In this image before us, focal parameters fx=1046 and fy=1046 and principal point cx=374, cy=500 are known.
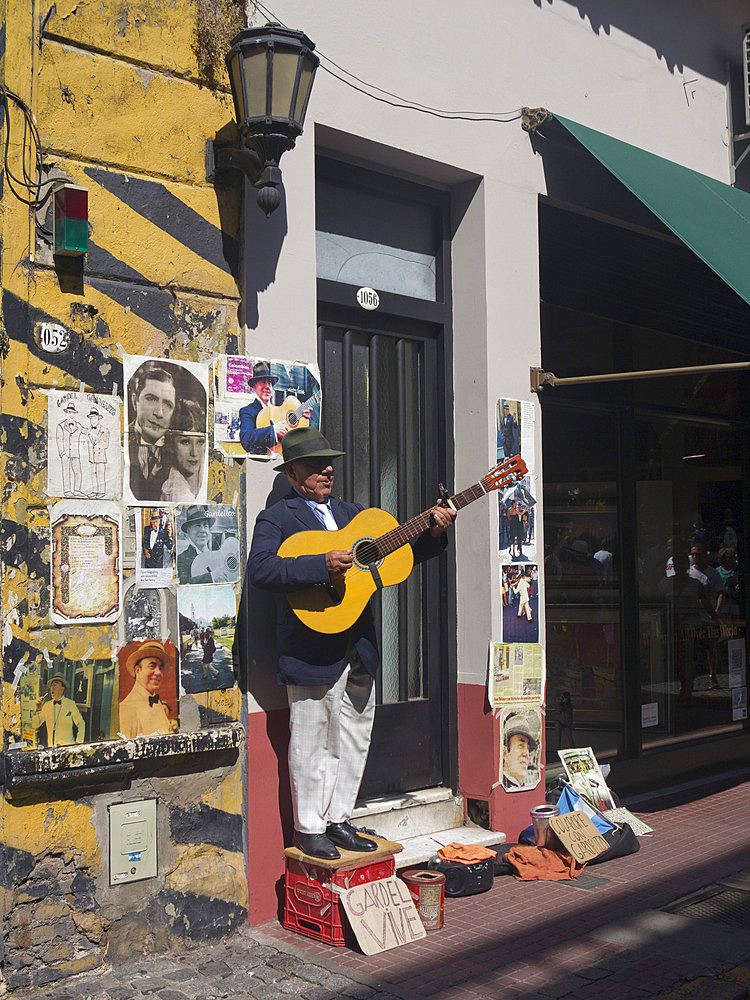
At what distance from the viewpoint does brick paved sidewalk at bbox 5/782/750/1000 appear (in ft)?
13.8

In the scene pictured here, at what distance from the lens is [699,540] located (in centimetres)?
890

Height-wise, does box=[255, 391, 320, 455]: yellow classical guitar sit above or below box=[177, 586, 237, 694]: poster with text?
above

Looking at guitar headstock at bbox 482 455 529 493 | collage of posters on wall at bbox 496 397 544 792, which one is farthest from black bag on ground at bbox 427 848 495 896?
guitar headstock at bbox 482 455 529 493

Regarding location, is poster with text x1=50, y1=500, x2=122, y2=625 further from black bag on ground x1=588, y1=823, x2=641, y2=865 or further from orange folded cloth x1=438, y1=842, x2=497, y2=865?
black bag on ground x1=588, y1=823, x2=641, y2=865

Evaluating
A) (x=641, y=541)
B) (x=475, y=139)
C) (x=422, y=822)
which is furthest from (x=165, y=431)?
(x=641, y=541)

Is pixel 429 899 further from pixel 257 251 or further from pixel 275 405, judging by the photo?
pixel 257 251

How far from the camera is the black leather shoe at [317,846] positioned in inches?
186

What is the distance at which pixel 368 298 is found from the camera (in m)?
5.90

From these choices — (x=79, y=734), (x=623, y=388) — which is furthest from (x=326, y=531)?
(x=623, y=388)

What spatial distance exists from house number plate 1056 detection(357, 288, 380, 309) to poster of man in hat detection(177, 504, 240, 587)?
5.17 ft

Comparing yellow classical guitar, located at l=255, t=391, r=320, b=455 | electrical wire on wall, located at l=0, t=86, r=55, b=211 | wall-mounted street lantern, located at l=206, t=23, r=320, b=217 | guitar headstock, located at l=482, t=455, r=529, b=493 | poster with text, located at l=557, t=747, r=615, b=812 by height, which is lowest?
poster with text, located at l=557, t=747, r=615, b=812

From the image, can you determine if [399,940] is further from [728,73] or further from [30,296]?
[728,73]

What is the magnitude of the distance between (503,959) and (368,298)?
3464 millimetres

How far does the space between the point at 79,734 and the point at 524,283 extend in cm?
383
